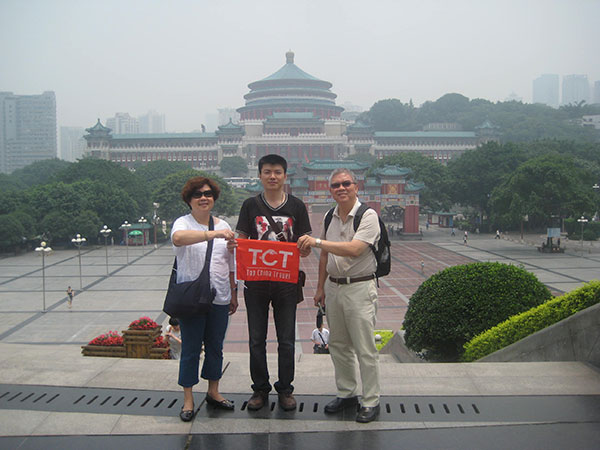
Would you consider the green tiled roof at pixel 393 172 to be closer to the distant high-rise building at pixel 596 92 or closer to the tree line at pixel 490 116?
the tree line at pixel 490 116

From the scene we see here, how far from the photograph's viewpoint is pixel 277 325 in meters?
4.38

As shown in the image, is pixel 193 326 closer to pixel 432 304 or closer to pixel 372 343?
pixel 372 343

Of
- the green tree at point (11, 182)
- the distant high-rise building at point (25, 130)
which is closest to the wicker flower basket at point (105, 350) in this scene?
the green tree at point (11, 182)

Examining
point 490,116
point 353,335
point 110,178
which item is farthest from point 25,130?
point 353,335

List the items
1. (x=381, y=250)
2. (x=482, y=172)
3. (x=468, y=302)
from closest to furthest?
(x=381, y=250), (x=468, y=302), (x=482, y=172)

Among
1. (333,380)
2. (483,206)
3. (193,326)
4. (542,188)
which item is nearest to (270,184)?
(193,326)

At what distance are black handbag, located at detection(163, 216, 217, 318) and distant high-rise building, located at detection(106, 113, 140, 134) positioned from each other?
169143 millimetres

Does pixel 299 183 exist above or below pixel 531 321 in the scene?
above

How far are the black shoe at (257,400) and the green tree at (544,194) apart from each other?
29535mm

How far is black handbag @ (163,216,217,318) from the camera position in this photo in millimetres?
4117

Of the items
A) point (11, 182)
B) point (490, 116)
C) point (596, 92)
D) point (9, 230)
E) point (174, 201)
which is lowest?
point (9, 230)

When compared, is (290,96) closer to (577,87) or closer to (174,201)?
(174,201)

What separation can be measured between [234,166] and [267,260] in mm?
70311

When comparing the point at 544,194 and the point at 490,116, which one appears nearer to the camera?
the point at 544,194
